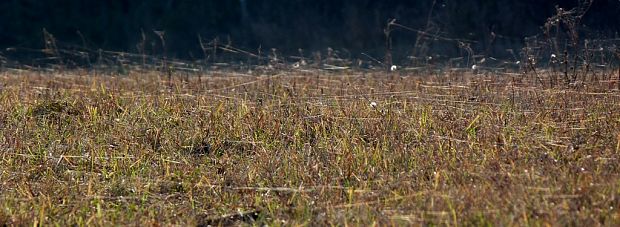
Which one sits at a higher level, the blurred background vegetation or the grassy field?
the blurred background vegetation

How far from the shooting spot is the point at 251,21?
49.9 ft

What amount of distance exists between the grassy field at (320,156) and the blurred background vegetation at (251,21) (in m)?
6.98

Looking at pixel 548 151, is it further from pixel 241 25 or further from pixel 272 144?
pixel 241 25

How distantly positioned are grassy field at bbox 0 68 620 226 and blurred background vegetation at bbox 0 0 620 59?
→ 6978mm

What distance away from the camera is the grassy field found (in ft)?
12.2

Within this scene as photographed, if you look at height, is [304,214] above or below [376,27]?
below

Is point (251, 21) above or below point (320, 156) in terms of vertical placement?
above

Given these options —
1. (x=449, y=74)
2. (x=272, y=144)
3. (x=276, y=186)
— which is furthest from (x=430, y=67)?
(x=276, y=186)

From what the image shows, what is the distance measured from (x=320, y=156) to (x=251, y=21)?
10842mm

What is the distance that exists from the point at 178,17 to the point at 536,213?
1251 cm

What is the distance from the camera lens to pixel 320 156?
4562 millimetres

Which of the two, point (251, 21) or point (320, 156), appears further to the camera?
point (251, 21)

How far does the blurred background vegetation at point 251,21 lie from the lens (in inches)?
527

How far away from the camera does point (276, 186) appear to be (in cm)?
423
